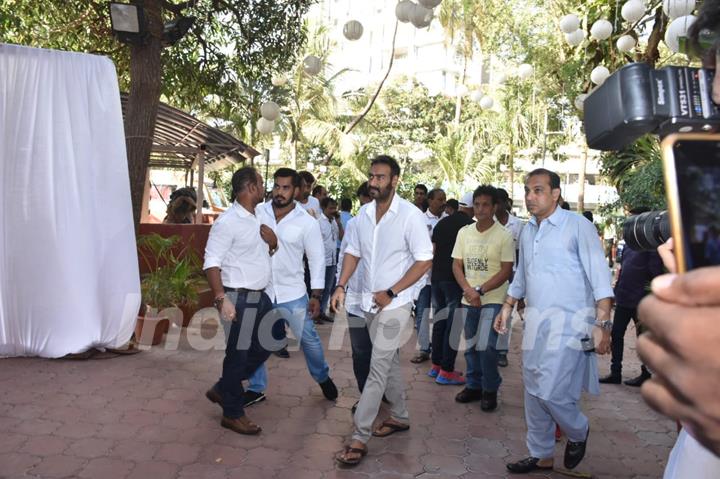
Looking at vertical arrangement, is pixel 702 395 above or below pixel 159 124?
below

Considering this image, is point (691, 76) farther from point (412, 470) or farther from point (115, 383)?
point (115, 383)

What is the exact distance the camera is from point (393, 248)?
14.1 feet

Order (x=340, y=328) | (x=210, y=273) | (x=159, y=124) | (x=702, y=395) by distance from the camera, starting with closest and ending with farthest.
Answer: (x=702, y=395) < (x=210, y=273) < (x=340, y=328) < (x=159, y=124)

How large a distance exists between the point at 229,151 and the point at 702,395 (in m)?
13.2

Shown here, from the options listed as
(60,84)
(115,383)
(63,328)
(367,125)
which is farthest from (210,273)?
(367,125)

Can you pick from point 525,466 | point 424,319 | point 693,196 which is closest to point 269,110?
point 424,319

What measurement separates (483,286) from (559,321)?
147 cm

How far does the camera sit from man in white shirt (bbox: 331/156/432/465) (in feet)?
13.3

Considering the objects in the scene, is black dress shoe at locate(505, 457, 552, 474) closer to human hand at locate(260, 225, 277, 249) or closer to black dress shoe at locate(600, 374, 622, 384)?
human hand at locate(260, 225, 277, 249)

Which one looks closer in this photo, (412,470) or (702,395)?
(702,395)

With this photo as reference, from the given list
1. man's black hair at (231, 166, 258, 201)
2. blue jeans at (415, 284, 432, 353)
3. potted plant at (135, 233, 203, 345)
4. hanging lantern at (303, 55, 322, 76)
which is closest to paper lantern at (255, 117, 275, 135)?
hanging lantern at (303, 55, 322, 76)

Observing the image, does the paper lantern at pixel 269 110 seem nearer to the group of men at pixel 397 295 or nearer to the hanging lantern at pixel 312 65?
the hanging lantern at pixel 312 65

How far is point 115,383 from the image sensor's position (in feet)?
17.5

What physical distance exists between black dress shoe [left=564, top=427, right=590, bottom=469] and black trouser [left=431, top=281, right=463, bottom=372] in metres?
2.05
